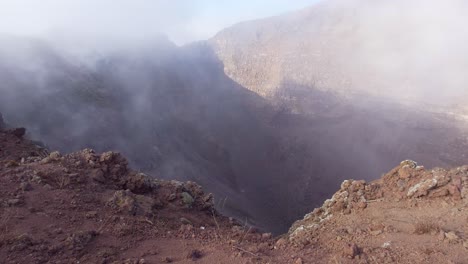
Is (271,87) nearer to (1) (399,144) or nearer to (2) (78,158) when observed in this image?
(1) (399,144)

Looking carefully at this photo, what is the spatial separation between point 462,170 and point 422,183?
3.30ft

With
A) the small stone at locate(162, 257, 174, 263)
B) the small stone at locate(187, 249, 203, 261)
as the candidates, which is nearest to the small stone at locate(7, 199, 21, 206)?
the small stone at locate(162, 257, 174, 263)

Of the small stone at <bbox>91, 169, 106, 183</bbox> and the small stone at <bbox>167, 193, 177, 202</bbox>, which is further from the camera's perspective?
the small stone at <bbox>167, 193, 177, 202</bbox>

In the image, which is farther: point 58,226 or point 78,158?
point 78,158

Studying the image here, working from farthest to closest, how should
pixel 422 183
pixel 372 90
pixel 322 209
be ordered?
pixel 372 90 < pixel 322 209 < pixel 422 183

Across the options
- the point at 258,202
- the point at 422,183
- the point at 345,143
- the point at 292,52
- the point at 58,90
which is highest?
the point at 292,52

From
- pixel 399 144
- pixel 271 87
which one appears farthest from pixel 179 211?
pixel 271 87

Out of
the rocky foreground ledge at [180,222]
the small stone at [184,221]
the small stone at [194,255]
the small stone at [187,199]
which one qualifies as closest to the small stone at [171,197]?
the rocky foreground ledge at [180,222]

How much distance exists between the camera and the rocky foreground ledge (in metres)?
6.10

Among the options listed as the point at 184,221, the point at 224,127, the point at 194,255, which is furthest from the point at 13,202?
the point at 224,127

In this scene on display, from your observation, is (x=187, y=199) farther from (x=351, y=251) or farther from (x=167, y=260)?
(x=351, y=251)

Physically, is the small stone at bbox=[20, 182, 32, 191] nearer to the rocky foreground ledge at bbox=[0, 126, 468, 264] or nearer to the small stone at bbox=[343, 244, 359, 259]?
the rocky foreground ledge at bbox=[0, 126, 468, 264]

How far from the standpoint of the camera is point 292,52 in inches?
2940

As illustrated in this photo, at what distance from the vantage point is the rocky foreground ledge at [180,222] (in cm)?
610
